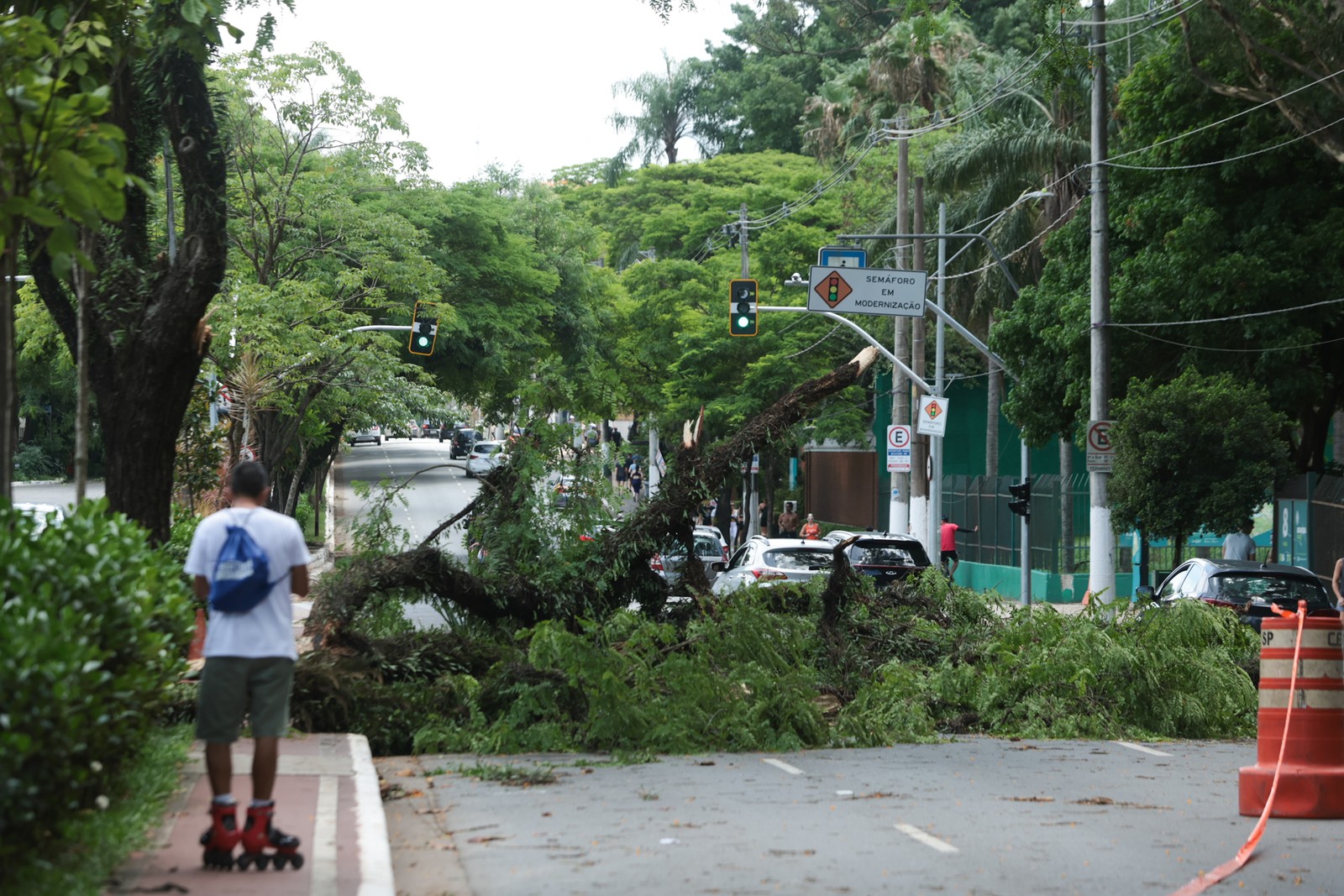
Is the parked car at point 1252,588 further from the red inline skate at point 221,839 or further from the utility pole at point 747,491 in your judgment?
the utility pole at point 747,491

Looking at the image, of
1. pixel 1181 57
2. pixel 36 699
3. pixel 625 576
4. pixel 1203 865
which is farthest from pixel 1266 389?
pixel 36 699

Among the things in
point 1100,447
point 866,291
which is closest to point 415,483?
point 866,291

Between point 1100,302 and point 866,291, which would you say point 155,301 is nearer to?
point 1100,302

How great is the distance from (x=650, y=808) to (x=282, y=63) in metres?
28.7

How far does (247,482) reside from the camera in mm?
6773

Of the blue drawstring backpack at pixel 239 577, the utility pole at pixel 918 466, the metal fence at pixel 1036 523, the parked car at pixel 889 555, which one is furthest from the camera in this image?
the utility pole at pixel 918 466

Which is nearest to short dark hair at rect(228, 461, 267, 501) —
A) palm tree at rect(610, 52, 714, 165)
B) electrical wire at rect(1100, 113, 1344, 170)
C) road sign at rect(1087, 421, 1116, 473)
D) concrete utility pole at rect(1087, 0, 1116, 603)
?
road sign at rect(1087, 421, 1116, 473)

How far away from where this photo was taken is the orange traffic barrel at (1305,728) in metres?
8.96

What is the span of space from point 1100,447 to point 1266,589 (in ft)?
19.7

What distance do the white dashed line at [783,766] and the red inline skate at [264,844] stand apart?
203 inches

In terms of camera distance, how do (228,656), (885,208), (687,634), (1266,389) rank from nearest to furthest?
(228,656) → (687,634) → (1266,389) → (885,208)

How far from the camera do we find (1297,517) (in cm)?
2517

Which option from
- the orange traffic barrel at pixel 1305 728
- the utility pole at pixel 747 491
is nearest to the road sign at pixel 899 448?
the utility pole at pixel 747 491

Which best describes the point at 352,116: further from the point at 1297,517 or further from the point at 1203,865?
the point at 1203,865
